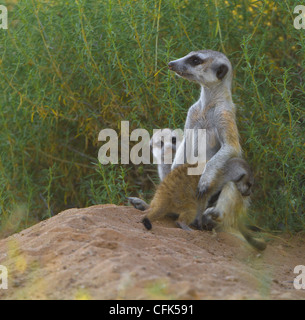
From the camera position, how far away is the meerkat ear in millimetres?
4289

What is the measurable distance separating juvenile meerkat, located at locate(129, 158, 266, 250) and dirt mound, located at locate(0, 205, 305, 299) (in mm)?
82

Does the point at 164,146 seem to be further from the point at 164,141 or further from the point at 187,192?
the point at 187,192

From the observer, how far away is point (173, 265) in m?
2.82

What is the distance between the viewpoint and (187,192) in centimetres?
397

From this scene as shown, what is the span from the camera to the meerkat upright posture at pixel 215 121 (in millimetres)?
3982

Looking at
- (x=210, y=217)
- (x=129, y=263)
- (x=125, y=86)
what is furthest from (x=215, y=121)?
(x=129, y=263)

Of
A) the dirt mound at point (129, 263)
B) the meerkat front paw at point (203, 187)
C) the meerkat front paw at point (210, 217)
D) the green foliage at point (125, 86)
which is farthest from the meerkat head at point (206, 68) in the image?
the dirt mound at point (129, 263)

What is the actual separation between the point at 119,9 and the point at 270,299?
3.06 meters

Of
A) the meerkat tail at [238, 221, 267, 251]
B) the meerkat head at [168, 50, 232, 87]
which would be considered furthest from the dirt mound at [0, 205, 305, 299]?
the meerkat head at [168, 50, 232, 87]

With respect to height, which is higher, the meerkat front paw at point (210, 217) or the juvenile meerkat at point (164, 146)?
the juvenile meerkat at point (164, 146)

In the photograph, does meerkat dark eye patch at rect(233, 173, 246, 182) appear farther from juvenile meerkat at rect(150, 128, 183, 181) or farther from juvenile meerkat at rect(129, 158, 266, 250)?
juvenile meerkat at rect(150, 128, 183, 181)

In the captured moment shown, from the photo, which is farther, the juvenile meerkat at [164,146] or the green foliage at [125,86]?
the juvenile meerkat at [164,146]

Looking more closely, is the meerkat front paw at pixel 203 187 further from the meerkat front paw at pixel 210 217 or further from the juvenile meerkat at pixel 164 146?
the juvenile meerkat at pixel 164 146

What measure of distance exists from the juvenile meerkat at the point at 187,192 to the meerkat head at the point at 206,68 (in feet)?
2.40
